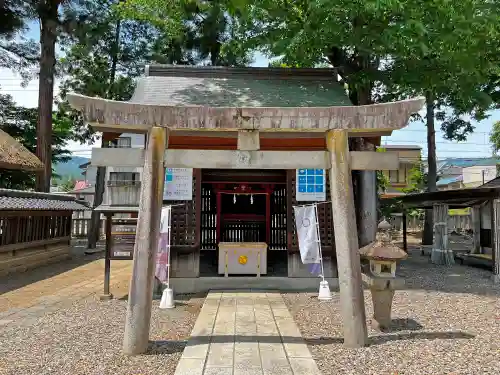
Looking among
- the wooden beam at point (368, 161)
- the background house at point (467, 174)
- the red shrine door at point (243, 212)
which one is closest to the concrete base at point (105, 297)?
the red shrine door at point (243, 212)

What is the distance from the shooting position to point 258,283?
962 centimetres

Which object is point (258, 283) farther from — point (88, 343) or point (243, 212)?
point (88, 343)

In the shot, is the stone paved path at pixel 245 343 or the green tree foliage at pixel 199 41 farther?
the green tree foliage at pixel 199 41

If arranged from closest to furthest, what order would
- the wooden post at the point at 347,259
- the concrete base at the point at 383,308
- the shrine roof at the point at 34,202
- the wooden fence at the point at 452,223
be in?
the wooden post at the point at 347,259, the concrete base at the point at 383,308, the shrine roof at the point at 34,202, the wooden fence at the point at 452,223

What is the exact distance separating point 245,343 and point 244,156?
252cm

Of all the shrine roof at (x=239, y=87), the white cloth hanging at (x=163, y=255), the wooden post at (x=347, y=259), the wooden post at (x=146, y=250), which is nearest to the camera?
the wooden post at (x=146, y=250)

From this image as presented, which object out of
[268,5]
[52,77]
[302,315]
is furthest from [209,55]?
[302,315]

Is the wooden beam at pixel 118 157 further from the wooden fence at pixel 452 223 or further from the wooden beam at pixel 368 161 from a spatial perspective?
the wooden fence at pixel 452 223

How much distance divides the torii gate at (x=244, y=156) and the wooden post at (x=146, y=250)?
0.5 inches

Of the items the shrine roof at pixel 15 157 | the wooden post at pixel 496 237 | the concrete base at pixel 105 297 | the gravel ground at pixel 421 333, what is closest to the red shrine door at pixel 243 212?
the gravel ground at pixel 421 333

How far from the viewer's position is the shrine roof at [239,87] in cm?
1030

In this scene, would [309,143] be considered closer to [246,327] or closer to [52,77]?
[246,327]

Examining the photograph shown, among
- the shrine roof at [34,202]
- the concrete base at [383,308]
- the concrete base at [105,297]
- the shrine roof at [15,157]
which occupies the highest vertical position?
the shrine roof at [15,157]

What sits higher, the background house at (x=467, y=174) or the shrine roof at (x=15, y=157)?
the background house at (x=467, y=174)
